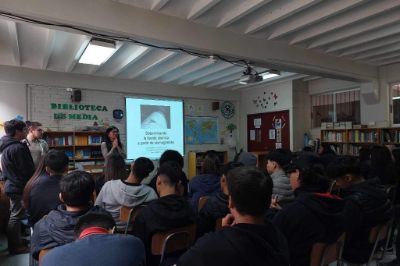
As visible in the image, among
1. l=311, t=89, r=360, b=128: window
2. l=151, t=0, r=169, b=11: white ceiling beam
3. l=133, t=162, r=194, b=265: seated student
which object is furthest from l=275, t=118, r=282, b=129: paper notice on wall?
l=133, t=162, r=194, b=265: seated student

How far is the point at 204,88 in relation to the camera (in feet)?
27.6

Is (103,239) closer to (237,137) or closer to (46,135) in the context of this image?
(46,135)

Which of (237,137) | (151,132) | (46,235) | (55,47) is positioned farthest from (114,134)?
(237,137)

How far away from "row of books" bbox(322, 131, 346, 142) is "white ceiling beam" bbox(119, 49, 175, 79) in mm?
3931

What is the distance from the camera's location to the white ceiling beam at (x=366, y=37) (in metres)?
4.11

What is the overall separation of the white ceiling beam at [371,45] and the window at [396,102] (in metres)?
1.67

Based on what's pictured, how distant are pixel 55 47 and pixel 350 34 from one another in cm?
443

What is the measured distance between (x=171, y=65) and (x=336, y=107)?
408 centimetres

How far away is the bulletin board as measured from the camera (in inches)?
302

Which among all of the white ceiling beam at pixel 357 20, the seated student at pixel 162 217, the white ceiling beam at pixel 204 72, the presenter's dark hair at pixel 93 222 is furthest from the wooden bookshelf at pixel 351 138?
the presenter's dark hair at pixel 93 222

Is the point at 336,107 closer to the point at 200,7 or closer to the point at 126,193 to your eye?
the point at 200,7

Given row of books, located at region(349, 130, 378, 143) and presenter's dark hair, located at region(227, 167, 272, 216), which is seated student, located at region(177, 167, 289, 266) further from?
row of books, located at region(349, 130, 378, 143)

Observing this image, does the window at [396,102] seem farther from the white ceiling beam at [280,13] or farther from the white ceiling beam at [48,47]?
the white ceiling beam at [48,47]

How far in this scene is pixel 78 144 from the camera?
6.39 meters
